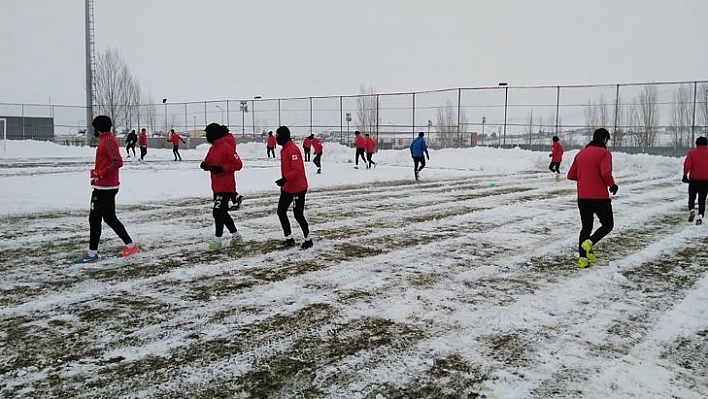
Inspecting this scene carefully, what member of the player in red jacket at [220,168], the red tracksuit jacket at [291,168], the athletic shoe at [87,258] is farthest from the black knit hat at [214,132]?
the athletic shoe at [87,258]

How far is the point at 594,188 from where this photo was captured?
293 inches

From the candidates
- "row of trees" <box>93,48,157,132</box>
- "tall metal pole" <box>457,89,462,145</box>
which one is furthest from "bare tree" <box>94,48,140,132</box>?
"tall metal pole" <box>457,89,462,145</box>

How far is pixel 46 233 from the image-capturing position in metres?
9.34

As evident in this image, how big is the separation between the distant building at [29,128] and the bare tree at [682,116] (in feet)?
160

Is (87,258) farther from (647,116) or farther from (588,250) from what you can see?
(647,116)

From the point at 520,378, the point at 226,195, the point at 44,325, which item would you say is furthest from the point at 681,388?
the point at 226,195

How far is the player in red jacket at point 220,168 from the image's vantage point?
8.02 m

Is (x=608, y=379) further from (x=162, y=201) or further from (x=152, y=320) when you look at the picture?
(x=162, y=201)

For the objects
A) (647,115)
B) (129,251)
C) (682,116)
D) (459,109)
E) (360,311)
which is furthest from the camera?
(459,109)

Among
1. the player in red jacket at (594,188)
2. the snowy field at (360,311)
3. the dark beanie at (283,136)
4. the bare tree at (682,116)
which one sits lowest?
the snowy field at (360,311)

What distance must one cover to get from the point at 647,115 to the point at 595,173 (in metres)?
30.1

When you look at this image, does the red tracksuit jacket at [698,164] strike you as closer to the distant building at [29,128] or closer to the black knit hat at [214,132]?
the black knit hat at [214,132]

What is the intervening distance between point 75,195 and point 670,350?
13.8 metres

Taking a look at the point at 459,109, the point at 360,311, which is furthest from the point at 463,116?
the point at 360,311
